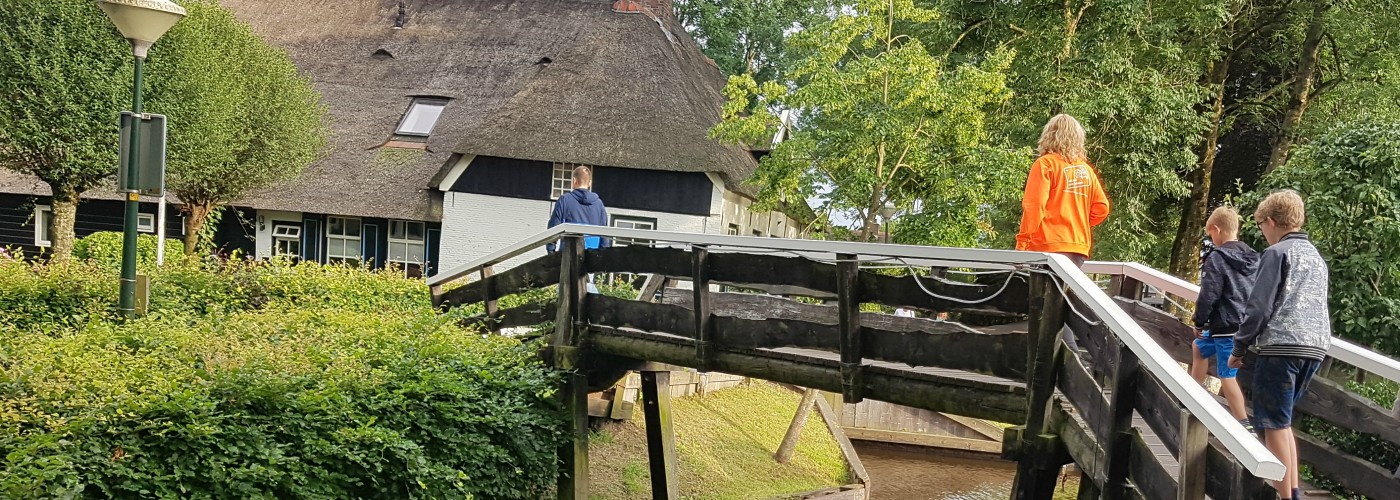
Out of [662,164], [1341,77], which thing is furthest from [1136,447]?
[662,164]

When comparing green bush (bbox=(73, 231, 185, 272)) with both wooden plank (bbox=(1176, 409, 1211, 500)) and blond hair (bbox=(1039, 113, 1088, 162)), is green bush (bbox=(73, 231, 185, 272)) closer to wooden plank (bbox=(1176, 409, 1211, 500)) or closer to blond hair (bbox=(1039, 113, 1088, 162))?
blond hair (bbox=(1039, 113, 1088, 162))

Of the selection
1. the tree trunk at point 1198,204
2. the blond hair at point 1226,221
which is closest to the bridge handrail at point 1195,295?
the blond hair at point 1226,221

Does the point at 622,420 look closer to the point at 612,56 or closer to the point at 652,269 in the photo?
the point at 652,269

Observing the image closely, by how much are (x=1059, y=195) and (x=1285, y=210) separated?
4.24 feet

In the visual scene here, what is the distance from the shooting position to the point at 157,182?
339 inches

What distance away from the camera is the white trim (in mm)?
23141

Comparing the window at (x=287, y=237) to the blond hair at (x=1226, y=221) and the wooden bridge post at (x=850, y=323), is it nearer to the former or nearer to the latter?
the wooden bridge post at (x=850, y=323)

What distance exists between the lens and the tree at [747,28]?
121ft

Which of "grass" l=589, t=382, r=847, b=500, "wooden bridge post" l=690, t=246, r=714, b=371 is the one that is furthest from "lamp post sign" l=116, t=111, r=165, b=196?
"grass" l=589, t=382, r=847, b=500

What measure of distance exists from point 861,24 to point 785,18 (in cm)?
2062

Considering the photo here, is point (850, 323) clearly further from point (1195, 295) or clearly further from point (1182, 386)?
point (1182, 386)

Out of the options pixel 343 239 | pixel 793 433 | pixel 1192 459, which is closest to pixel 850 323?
pixel 1192 459

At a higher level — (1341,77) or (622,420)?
(1341,77)

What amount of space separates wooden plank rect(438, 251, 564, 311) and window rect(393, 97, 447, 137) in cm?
1627
